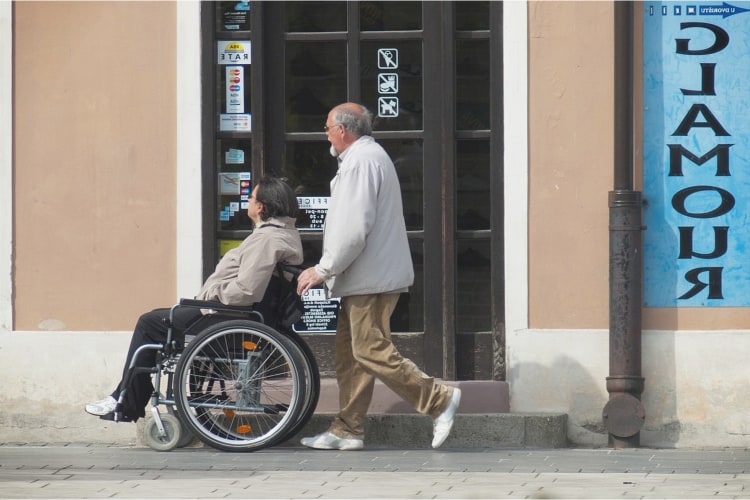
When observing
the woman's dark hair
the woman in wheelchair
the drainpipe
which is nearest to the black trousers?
the woman in wheelchair

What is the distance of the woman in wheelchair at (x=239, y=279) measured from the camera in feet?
26.5

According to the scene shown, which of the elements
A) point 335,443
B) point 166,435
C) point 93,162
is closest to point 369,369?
point 335,443

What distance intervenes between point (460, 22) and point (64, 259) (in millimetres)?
2770

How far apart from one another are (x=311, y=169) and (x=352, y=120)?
3.25ft

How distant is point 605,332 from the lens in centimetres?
867

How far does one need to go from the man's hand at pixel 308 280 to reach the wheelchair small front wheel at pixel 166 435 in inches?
41.2

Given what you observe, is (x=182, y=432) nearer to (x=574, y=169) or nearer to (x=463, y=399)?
(x=463, y=399)

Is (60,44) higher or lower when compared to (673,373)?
higher

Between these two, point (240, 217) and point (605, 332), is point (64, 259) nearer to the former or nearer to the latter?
point (240, 217)

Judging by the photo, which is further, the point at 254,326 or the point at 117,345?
the point at 117,345

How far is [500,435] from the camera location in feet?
Answer: 27.9

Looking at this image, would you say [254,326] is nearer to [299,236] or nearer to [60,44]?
[299,236]

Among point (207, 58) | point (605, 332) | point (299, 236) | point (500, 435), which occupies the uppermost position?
point (207, 58)

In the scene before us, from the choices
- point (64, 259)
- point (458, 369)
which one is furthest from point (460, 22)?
point (64, 259)
